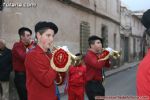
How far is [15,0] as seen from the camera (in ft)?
41.1

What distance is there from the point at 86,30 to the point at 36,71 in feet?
55.8

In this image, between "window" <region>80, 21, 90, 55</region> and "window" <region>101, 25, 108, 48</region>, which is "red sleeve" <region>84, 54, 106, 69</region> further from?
"window" <region>101, 25, 108, 48</region>

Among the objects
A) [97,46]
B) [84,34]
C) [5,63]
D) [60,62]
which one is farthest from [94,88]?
[84,34]

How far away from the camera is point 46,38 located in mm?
4715

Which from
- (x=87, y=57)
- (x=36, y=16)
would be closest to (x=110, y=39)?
(x=36, y=16)

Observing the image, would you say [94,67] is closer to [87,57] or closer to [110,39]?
[87,57]

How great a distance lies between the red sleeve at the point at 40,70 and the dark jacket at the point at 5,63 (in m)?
5.08

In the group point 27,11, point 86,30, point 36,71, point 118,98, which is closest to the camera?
point 118,98

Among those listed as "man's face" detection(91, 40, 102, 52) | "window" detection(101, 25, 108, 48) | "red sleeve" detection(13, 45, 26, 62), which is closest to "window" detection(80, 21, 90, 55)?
"window" detection(101, 25, 108, 48)

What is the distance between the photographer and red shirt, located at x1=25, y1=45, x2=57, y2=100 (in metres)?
4.59

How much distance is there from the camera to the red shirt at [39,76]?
15.0 feet

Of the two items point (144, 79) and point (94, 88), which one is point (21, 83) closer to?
point (94, 88)

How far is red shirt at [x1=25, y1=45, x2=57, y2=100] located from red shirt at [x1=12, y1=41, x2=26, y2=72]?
461cm

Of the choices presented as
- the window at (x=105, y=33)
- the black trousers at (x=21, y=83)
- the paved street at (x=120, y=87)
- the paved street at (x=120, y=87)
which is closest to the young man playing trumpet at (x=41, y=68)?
the black trousers at (x=21, y=83)
